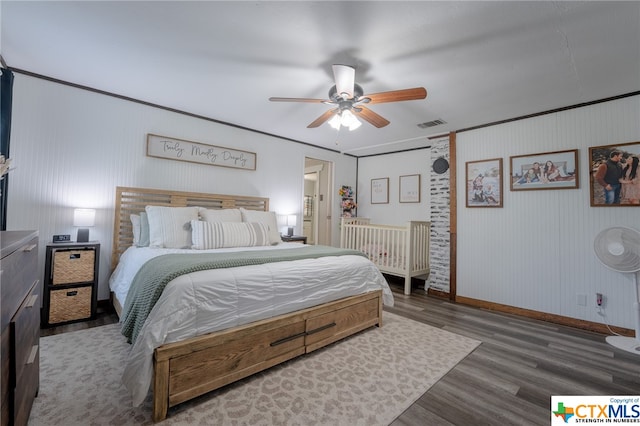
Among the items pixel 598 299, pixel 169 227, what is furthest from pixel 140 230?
pixel 598 299

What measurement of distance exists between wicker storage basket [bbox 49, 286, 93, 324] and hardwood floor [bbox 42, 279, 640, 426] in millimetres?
102

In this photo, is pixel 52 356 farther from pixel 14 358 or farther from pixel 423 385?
pixel 423 385

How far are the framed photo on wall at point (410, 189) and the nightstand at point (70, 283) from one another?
465cm

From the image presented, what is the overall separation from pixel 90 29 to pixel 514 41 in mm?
3134

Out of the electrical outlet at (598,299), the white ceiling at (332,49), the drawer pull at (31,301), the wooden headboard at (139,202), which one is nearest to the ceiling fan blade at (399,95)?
the white ceiling at (332,49)

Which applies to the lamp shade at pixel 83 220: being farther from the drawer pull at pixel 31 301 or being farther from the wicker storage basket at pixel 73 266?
the drawer pull at pixel 31 301

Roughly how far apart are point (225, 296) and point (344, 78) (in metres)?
1.81

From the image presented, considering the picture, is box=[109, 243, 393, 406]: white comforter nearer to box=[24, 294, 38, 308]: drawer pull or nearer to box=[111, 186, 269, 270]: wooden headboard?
box=[24, 294, 38, 308]: drawer pull

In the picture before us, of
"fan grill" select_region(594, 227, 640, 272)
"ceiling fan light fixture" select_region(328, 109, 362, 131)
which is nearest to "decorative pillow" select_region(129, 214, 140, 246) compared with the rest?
"ceiling fan light fixture" select_region(328, 109, 362, 131)

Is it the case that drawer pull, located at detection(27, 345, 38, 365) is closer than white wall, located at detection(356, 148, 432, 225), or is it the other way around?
drawer pull, located at detection(27, 345, 38, 365)

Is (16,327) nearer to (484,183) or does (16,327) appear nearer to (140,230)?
(140,230)

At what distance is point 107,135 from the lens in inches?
120

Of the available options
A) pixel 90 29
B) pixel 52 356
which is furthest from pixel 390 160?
pixel 52 356

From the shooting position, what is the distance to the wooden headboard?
3.06 meters
